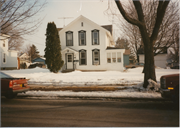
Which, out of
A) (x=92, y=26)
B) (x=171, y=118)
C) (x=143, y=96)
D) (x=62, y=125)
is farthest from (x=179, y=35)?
(x=62, y=125)

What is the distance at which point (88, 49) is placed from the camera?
26859mm

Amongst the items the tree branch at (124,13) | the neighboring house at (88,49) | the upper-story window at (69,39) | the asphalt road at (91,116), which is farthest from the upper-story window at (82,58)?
the asphalt road at (91,116)

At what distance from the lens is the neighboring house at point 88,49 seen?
26.6m

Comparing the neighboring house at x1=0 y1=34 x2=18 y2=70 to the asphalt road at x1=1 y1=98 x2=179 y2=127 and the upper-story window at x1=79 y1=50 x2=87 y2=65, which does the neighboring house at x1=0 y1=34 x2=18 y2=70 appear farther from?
the asphalt road at x1=1 y1=98 x2=179 y2=127

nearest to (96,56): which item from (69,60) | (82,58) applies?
(82,58)

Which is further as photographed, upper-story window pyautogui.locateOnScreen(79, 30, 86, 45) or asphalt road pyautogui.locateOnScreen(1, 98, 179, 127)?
upper-story window pyautogui.locateOnScreen(79, 30, 86, 45)

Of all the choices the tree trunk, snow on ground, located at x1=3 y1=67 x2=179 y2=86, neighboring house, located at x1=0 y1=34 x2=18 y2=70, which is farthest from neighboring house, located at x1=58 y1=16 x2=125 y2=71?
the tree trunk

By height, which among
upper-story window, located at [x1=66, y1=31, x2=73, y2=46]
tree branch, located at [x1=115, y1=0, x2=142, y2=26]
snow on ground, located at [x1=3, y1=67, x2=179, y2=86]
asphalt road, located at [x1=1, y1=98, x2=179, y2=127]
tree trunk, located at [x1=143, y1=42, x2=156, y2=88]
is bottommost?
asphalt road, located at [x1=1, y1=98, x2=179, y2=127]

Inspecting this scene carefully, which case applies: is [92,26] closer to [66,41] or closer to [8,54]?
[66,41]

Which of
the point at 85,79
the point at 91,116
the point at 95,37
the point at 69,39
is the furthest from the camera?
the point at 69,39

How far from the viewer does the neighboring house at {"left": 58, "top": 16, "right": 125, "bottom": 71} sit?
87.3 ft

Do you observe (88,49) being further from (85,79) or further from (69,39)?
(85,79)

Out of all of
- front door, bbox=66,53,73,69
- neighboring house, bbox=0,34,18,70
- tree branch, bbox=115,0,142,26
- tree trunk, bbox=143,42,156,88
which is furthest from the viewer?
neighboring house, bbox=0,34,18,70

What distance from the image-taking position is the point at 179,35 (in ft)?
75.4
